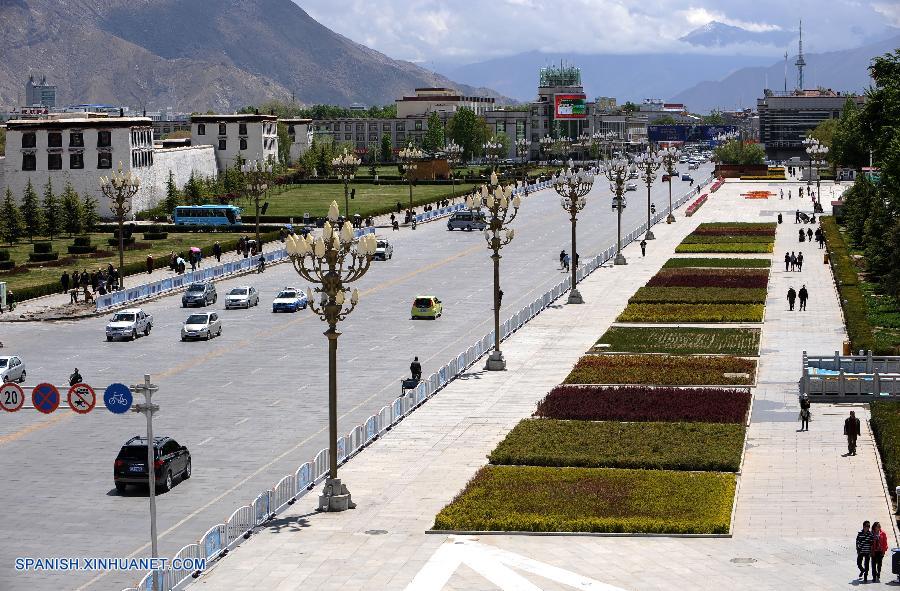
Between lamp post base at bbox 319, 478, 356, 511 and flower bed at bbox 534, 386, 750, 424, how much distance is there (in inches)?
495

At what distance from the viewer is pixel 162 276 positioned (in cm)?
9288

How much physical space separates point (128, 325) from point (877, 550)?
42638 millimetres

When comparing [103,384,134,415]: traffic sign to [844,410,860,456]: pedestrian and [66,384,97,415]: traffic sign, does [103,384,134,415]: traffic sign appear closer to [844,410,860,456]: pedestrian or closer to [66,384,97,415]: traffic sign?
[66,384,97,415]: traffic sign

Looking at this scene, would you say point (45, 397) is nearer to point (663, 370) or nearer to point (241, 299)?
point (663, 370)

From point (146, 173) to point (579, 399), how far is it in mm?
99381

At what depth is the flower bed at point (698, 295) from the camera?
78562mm

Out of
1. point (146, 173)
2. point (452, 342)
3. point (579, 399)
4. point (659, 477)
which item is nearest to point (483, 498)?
point (659, 477)

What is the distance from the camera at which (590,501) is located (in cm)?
3638

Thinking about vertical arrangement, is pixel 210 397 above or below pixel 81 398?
below

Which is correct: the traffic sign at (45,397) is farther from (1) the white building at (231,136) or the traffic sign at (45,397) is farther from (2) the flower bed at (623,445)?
(1) the white building at (231,136)

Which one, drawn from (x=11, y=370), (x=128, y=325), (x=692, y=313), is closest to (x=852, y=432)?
(x=11, y=370)

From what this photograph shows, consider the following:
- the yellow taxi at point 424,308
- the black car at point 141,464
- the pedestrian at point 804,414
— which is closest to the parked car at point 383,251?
the yellow taxi at point 424,308

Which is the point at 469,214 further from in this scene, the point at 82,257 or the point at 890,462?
the point at 890,462

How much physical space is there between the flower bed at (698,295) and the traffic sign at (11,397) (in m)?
46.1
